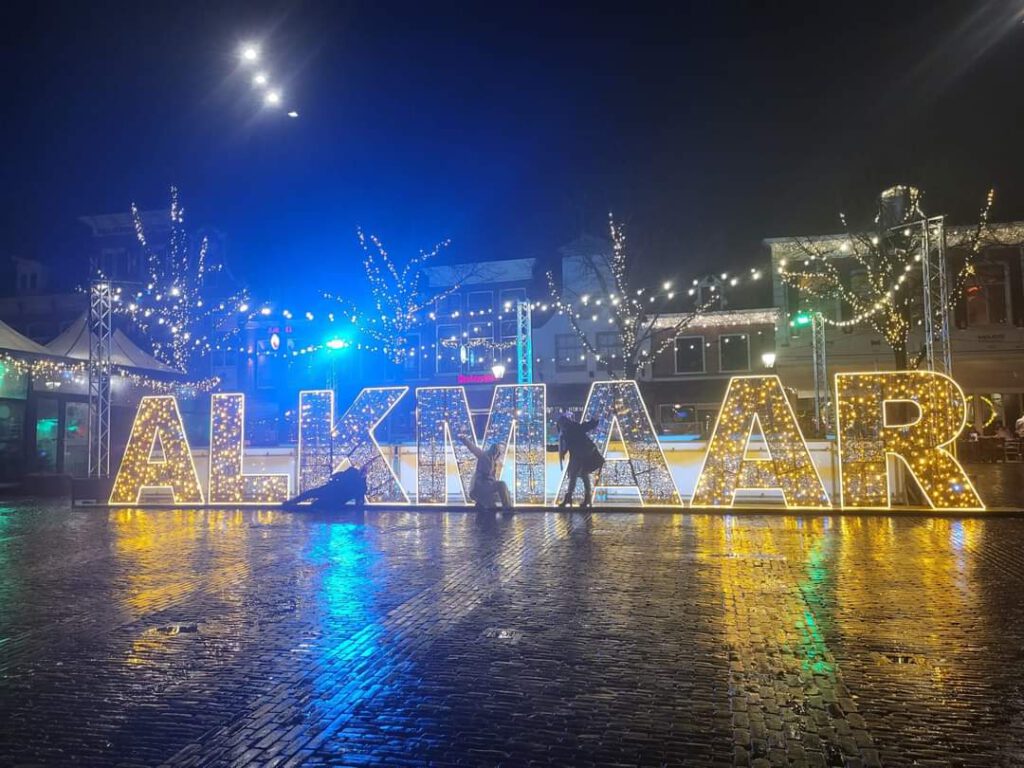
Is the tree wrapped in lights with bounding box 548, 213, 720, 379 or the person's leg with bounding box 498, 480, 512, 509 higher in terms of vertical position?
the tree wrapped in lights with bounding box 548, 213, 720, 379

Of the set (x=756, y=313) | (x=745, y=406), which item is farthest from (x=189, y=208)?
(x=745, y=406)

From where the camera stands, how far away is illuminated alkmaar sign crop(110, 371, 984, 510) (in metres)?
13.1

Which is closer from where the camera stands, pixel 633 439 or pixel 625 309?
pixel 633 439

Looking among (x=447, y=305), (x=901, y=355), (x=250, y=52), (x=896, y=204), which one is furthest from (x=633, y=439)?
(x=447, y=305)

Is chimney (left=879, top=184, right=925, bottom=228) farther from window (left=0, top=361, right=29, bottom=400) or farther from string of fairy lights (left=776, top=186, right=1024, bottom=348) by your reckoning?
window (left=0, top=361, right=29, bottom=400)

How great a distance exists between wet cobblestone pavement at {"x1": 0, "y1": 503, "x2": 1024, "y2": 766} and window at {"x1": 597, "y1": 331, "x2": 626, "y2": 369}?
24.8 metres

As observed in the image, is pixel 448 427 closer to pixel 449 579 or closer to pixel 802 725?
pixel 449 579

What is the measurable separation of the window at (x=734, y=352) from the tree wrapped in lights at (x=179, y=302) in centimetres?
2117

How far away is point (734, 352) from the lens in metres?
Result: 34.7

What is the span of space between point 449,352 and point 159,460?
22.7 meters

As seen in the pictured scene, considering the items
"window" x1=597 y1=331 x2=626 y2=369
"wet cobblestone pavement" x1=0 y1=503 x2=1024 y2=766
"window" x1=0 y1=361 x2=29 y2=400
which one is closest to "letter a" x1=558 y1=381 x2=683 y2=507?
"wet cobblestone pavement" x1=0 y1=503 x2=1024 y2=766

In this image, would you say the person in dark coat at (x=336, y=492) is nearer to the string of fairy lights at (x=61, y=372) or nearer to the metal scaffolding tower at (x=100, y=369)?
the metal scaffolding tower at (x=100, y=369)

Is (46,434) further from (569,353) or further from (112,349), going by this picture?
(569,353)

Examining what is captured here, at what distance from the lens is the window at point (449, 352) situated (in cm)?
3850
